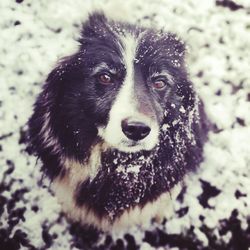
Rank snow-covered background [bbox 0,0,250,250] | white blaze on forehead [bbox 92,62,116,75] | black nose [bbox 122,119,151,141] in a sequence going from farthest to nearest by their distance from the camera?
1. snow-covered background [bbox 0,0,250,250]
2. white blaze on forehead [bbox 92,62,116,75]
3. black nose [bbox 122,119,151,141]

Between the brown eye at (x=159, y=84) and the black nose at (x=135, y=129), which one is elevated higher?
the brown eye at (x=159, y=84)

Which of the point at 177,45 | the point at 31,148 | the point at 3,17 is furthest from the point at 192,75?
the point at 3,17

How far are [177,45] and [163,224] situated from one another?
94 cm

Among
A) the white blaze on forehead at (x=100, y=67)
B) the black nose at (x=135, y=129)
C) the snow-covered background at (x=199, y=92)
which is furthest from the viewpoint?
the snow-covered background at (x=199, y=92)

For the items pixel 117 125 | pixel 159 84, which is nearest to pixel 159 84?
pixel 159 84

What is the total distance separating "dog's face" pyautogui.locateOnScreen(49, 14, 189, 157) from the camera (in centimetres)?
184

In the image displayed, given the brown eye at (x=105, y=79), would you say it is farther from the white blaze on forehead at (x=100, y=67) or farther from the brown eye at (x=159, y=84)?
the brown eye at (x=159, y=84)

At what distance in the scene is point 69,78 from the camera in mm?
1952

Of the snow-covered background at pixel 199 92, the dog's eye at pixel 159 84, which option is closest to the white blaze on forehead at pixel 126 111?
the dog's eye at pixel 159 84

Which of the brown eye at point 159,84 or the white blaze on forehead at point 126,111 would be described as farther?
the brown eye at point 159,84

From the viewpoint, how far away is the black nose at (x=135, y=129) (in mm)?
1782

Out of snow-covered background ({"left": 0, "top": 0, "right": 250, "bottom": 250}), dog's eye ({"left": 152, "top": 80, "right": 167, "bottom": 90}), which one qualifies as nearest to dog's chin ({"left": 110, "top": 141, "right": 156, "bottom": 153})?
dog's eye ({"left": 152, "top": 80, "right": 167, "bottom": 90})

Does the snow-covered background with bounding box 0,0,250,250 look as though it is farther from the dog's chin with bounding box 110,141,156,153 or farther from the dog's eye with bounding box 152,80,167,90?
the dog's chin with bounding box 110,141,156,153

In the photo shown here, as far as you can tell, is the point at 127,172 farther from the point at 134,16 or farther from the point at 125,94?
the point at 134,16
